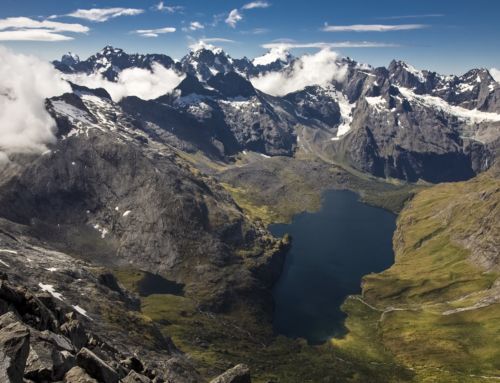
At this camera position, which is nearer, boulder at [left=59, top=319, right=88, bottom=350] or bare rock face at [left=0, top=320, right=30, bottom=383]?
bare rock face at [left=0, top=320, right=30, bottom=383]

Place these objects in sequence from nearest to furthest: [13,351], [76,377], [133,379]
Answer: [13,351]
[76,377]
[133,379]

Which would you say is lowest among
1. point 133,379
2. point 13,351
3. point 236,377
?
point 236,377

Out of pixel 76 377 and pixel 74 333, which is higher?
pixel 76 377

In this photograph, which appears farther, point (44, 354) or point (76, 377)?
point (44, 354)

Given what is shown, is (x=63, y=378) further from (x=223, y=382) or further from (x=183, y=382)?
(x=183, y=382)

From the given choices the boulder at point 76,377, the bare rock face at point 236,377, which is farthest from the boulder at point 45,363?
the bare rock face at point 236,377

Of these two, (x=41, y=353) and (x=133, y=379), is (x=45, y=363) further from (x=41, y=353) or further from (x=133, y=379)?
(x=133, y=379)

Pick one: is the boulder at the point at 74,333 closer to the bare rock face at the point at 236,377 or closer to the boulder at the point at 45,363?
the bare rock face at the point at 236,377

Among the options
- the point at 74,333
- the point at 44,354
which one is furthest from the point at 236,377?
the point at 44,354

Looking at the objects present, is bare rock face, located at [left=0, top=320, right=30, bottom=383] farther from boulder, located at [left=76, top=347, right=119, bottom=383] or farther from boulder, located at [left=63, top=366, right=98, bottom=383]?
boulder, located at [left=76, top=347, right=119, bottom=383]

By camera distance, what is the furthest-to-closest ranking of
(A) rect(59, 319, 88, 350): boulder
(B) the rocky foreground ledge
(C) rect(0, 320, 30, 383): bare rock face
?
1. (A) rect(59, 319, 88, 350): boulder
2. (B) the rocky foreground ledge
3. (C) rect(0, 320, 30, 383): bare rock face

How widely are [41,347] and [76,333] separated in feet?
89.2

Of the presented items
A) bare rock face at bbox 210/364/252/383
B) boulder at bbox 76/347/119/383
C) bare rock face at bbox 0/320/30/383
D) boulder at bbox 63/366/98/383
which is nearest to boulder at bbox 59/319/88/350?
bare rock face at bbox 210/364/252/383

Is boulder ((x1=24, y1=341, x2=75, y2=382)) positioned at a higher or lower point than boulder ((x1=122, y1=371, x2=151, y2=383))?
higher
